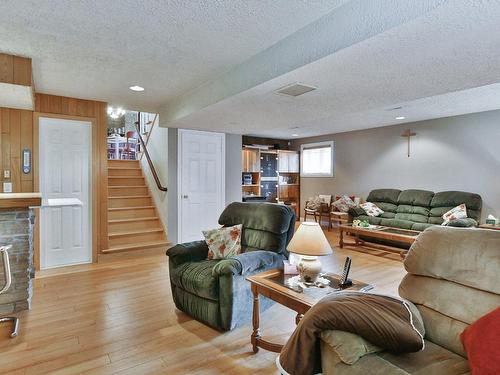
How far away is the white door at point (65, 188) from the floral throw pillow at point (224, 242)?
8.29 feet

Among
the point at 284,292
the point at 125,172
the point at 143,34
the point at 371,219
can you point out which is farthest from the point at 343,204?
the point at 143,34

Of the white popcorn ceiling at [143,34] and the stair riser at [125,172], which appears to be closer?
the white popcorn ceiling at [143,34]

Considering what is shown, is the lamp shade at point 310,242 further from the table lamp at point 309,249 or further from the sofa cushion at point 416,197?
the sofa cushion at point 416,197

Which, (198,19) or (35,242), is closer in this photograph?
(198,19)

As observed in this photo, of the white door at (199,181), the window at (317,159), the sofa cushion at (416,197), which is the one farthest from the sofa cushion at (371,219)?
the white door at (199,181)

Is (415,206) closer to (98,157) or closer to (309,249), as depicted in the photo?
(309,249)

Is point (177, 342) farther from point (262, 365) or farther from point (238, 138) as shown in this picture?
point (238, 138)

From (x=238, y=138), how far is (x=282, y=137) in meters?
3.01

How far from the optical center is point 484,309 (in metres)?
1.41

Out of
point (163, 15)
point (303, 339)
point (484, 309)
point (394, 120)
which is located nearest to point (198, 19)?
point (163, 15)

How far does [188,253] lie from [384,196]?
4.89 metres

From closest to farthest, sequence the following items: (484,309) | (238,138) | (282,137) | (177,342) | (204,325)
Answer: (484,309) < (177,342) < (204,325) < (238,138) < (282,137)

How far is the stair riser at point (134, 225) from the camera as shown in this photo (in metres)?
5.12

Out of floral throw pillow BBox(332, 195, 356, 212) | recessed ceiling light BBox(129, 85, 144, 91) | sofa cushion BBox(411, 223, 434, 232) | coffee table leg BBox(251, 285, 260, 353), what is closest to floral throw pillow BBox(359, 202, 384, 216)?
floral throw pillow BBox(332, 195, 356, 212)
